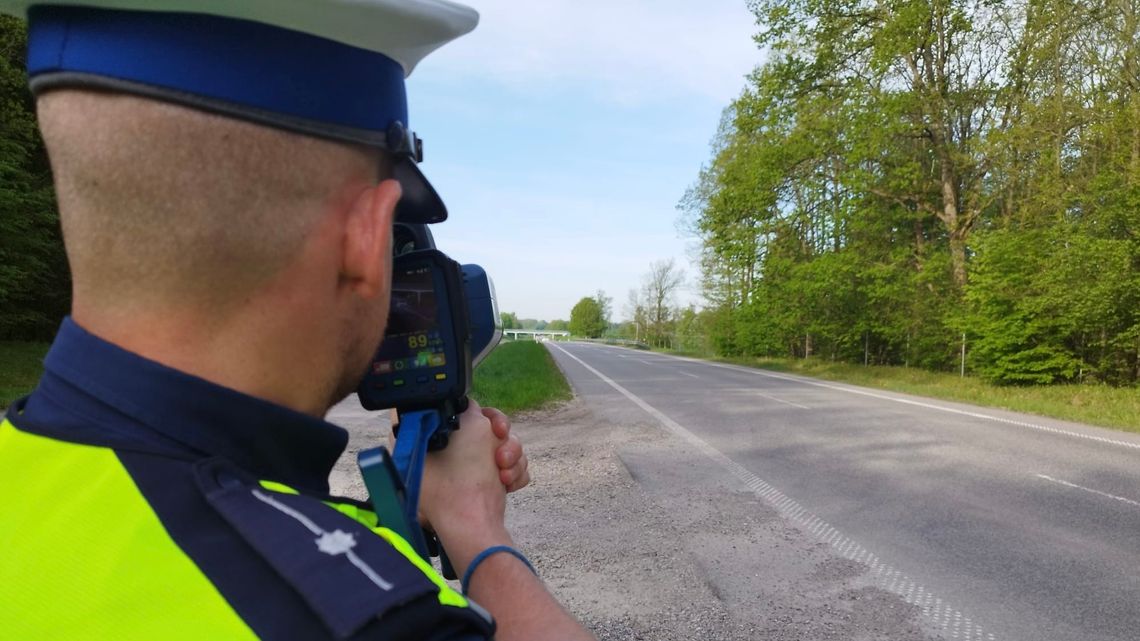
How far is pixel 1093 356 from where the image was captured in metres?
19.3

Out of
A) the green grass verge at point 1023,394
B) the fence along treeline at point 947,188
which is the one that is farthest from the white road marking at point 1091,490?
the fence along treeline at point 947,188

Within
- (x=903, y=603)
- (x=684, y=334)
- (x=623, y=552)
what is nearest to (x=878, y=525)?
(x=903, y=603)

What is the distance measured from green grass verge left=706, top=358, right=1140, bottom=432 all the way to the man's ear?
14.6m

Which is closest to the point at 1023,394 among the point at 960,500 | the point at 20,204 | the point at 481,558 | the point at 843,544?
the point at 960,500

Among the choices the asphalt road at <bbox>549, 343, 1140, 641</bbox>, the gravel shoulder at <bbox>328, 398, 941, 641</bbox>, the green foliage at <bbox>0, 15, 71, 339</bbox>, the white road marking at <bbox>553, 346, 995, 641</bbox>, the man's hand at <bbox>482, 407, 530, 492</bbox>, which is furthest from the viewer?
the green foliage at <bbox>0, 15, 71, 339</bbox>

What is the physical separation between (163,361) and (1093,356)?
924 inches

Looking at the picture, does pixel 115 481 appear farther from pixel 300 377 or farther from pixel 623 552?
pixel 623 552

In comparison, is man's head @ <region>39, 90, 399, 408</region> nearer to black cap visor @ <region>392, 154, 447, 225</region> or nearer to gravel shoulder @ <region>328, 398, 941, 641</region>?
black cap visor @ <region>392, 154, 447, 225</region>

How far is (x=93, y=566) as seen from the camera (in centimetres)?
62

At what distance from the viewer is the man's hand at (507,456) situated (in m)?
1.20

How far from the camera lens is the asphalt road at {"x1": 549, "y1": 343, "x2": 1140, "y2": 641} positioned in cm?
415

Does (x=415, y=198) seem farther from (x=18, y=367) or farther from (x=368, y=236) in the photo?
(x=18, y=367)

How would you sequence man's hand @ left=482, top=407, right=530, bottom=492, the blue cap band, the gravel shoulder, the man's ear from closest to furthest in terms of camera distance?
the blue cap band → the man's ear → man's hand @ left=482, top=407, right=530, bottom=492 → the gravel shoulder

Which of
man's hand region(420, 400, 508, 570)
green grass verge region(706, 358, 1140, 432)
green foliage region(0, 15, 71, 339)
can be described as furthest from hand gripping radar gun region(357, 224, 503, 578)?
green foliage region(0, 15, 71, 339)
